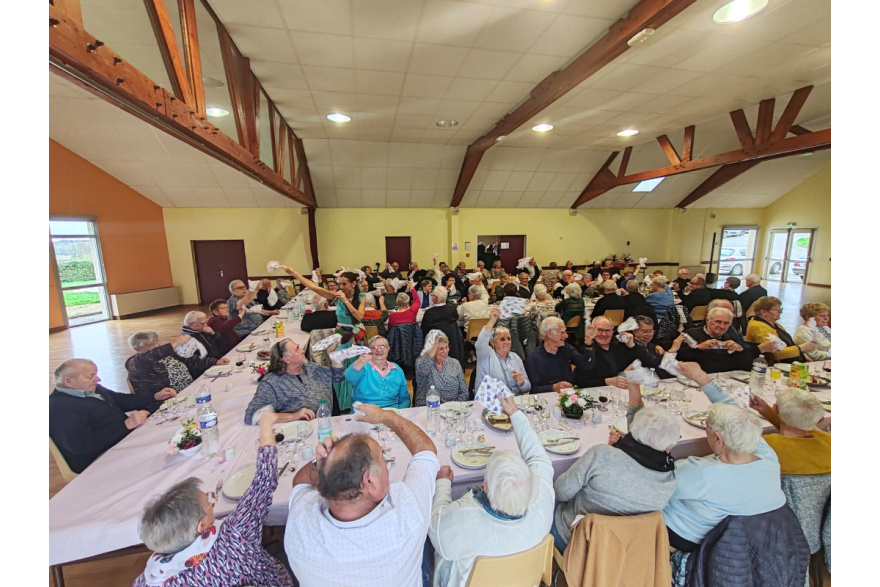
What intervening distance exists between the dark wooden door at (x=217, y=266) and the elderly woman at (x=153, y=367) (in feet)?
28.7

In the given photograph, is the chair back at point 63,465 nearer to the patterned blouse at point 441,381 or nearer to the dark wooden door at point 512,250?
the patterned blouse at point 441,381

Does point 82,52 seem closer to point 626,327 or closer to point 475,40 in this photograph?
point 475,40

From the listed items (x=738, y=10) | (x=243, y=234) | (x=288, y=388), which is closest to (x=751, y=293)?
(x=738, y=10)

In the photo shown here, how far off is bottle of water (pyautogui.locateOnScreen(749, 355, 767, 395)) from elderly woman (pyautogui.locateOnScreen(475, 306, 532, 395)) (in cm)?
182

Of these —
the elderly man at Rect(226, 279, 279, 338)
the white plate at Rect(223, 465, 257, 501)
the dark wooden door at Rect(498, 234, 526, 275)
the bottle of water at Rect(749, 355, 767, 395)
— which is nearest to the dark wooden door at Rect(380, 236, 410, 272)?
the dark wooden door at Rect(498, 234, 526, 275)

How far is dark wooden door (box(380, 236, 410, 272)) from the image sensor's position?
11.8 meters

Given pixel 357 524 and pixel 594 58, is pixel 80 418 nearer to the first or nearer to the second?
pixel 357 524

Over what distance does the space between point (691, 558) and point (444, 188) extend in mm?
10228

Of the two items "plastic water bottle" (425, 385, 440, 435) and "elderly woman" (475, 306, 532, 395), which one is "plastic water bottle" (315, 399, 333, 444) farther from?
"elderly woman" (475, 306, 532, 395)

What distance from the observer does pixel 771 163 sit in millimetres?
11414

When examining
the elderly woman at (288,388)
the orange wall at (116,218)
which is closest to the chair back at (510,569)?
the elderly woman at (288,388)

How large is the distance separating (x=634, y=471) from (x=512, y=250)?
38.6 ft

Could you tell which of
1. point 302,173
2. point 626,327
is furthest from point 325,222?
point 626,327

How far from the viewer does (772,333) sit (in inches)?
143
